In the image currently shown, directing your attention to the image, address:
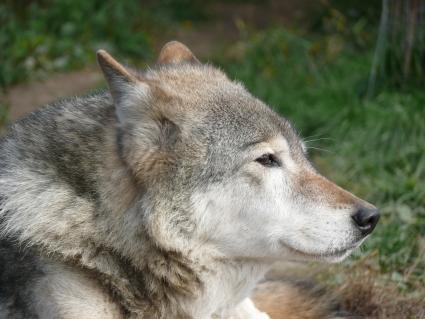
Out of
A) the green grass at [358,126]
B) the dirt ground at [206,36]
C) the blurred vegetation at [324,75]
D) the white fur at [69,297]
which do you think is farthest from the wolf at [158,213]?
the dirt ground at [206,36]

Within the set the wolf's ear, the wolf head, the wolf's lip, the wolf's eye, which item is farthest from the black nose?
the wolf's ear

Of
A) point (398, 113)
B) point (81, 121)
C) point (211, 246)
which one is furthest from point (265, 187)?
point (398, 113)

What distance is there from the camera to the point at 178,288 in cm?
368

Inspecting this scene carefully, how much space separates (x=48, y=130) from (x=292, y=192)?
4.33 ft

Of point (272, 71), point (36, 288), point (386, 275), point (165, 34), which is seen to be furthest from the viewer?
point (165, 34)

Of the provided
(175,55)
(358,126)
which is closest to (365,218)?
(175,55)

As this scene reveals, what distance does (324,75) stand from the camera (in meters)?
8.60

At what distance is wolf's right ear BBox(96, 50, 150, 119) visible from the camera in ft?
11.3

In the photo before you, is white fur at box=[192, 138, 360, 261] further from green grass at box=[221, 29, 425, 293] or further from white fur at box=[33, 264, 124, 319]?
green grass at box=[221, 29, 425, 293]

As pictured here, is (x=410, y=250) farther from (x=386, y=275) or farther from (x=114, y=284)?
(x=114, y=284)

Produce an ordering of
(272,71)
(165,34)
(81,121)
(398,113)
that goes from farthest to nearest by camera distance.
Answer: (165,34) → (272,71) → (398,113) → (81,121)

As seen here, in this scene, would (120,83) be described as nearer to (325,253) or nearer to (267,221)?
(267,221)

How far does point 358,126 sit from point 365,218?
11.8 feet

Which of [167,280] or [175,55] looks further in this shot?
[175,55]
